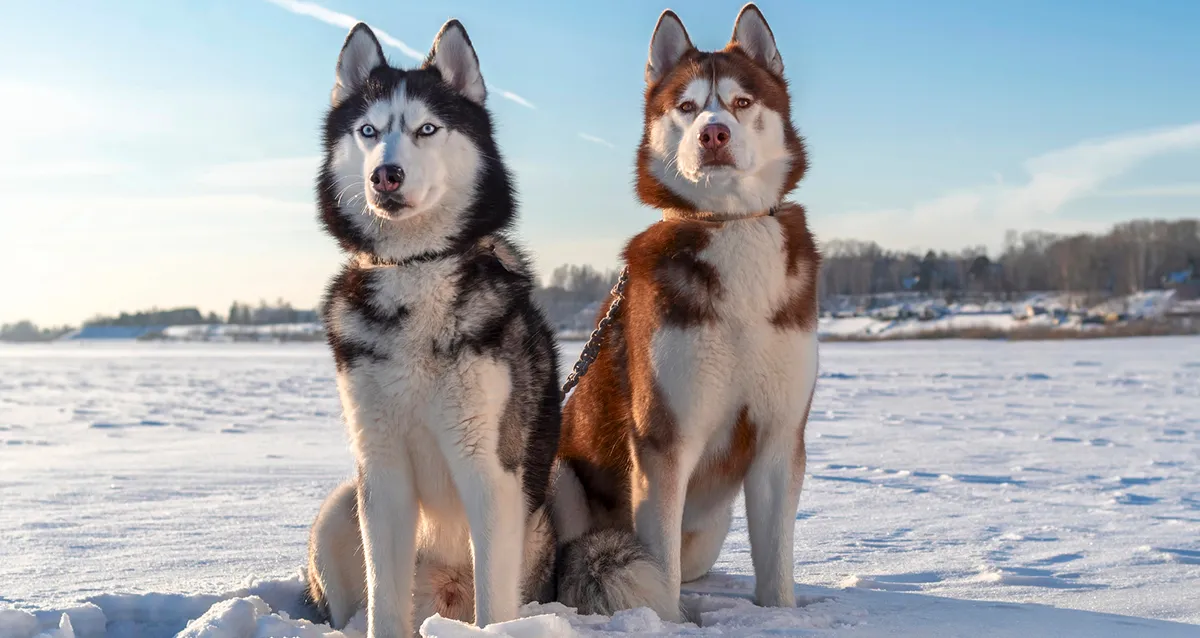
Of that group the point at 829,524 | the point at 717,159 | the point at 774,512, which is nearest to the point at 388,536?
the point at 774,512

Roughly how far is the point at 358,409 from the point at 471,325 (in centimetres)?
47

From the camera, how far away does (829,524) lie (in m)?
5.79

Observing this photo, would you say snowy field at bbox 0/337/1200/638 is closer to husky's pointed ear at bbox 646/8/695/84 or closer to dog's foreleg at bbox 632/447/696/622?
dog's foreleg at bbox 632/447/696/622

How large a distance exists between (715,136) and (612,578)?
1.74 metres

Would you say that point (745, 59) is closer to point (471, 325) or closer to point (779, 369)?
point (779, 369)

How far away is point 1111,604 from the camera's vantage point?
3.90 m

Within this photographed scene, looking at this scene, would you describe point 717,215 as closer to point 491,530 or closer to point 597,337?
point 597,337

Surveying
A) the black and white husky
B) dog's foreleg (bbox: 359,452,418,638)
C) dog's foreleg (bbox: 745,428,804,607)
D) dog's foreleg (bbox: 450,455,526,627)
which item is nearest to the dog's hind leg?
the black and white husky

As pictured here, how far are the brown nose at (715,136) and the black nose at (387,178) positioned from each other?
3.98 feet

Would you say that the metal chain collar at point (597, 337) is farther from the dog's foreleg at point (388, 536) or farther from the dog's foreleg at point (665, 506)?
the dog's foreleg at point (388, 536)

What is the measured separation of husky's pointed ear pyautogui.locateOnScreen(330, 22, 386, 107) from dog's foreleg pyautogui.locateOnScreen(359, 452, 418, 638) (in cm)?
142

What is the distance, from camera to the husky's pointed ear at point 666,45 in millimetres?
3920

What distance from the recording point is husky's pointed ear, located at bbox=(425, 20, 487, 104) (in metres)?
3.29

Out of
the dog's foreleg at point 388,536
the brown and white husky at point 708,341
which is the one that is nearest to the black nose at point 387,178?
the dog's foreleg at point 388,536
